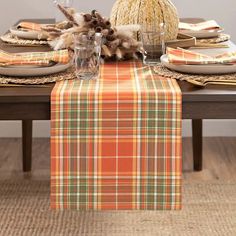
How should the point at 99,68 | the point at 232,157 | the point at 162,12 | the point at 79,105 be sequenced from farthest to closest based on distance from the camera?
the point at 232,157, the point at 162,12, the point at 99,68, the point at 79,105

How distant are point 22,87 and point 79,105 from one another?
0.17m

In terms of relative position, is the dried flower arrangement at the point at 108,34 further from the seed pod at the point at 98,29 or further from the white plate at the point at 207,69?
the white plate at the point at 207,69

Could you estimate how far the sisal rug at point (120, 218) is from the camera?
2.48 meters

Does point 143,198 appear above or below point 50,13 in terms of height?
below

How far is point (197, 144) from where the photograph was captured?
314cm

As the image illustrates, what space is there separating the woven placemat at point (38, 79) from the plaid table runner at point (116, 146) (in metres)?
0.07

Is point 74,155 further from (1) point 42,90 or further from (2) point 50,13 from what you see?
(2) point 50,13

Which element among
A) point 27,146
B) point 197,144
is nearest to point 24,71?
point 27,146

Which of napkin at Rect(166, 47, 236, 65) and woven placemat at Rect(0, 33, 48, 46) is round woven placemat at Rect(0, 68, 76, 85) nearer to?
napkin at Rect(166, 47, 236, 65)

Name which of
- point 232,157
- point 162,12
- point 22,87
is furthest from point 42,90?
point 232,157

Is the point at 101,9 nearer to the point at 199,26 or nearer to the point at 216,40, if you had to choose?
the point at 199,26

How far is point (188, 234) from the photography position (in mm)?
2459

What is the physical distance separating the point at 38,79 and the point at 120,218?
3.26ft

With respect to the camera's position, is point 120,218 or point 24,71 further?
point 120,218
